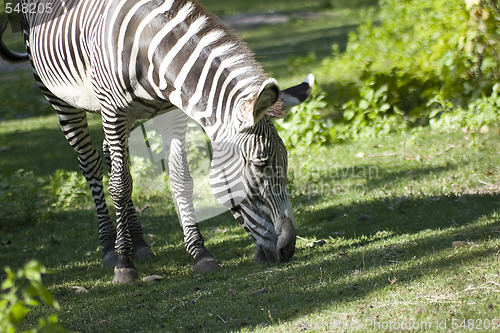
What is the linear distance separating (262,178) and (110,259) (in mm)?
2511

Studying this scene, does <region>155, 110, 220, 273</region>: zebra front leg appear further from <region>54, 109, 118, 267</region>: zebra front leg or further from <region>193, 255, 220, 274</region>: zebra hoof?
<region>54, 109, 118, 267</region>: zebra front leg

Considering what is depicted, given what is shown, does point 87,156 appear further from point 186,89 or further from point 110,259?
point 186,89

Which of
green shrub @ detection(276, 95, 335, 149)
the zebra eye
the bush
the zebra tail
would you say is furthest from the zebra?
the bush

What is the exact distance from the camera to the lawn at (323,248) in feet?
14.0

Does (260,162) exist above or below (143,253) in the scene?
above

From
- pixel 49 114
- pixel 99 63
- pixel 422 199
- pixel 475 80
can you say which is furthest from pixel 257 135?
pixel 49 114

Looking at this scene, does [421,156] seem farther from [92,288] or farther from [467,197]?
[92,288]

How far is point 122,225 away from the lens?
6141 mm

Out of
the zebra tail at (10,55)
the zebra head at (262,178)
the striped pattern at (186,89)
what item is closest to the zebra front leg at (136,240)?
the striped pattern at (186,89)

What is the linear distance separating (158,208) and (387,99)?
4.27m

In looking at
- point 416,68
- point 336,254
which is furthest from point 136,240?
point 416,68

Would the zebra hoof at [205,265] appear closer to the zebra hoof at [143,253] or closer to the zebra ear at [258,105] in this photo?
the zebra hoof at [143,253]

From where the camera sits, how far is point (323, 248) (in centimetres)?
600

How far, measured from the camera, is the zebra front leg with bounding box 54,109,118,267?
275 inches
